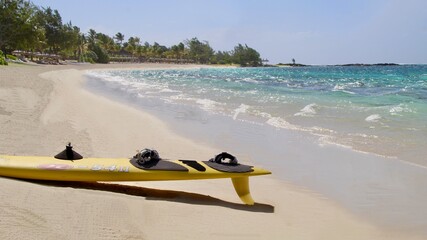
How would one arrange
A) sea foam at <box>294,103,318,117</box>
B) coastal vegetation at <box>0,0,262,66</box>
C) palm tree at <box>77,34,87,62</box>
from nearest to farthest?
sea foam at <box>294,103,318,117</box> → coastal vegetation at <box>0,0,262,66</box> → palm tree at <box>77,34,87,62</box>

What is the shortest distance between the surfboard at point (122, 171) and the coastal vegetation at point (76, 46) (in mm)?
47838

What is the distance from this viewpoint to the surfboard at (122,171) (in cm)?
468

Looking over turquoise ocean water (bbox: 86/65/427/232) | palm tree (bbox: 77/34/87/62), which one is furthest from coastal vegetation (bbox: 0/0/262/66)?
turquoise ocean water (bbox: 86/65/427/232)

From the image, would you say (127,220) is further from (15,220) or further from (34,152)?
(34,152)

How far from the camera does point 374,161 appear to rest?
264 inches

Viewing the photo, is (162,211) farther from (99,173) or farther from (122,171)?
(99,173)

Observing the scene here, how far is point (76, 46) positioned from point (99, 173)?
91.7 m

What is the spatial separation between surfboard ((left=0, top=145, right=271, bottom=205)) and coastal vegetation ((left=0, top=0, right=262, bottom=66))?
47838 mm

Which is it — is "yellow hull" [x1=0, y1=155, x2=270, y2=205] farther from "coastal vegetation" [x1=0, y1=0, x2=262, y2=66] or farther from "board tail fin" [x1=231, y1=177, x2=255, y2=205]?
"coastal vegetation" [x1=0, y1=0, x2=262, y2=66]

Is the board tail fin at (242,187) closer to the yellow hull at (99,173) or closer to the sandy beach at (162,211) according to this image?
the yellow hull at (99,173)

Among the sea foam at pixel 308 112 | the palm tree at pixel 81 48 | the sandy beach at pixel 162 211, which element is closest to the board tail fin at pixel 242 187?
the sandy beach at pixel 162 211

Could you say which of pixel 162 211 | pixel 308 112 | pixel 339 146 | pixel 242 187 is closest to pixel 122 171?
pixel 162 211

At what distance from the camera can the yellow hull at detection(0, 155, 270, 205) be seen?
184 inches

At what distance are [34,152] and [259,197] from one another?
11.8 feet
